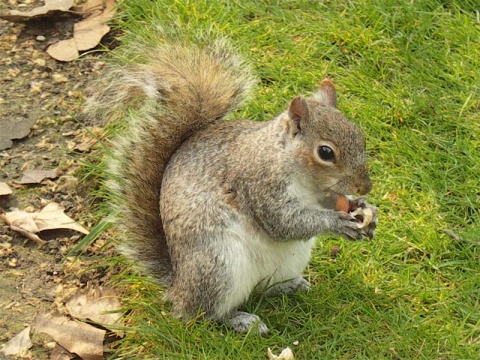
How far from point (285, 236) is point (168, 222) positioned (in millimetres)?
309

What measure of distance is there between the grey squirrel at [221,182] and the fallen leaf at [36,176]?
1.39 ft

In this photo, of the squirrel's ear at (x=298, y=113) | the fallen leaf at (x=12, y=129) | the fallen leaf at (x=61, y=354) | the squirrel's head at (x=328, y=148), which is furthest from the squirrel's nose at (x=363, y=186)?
the fallen leaf at (x=12, y=129)

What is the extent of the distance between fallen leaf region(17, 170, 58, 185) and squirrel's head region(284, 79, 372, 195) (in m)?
0.96

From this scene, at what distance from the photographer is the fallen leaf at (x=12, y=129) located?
2977 mm

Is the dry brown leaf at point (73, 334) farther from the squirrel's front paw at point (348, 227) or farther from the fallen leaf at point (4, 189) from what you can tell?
the squirrel's front paw at point (348, 227)

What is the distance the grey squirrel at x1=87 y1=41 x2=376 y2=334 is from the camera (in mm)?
2244

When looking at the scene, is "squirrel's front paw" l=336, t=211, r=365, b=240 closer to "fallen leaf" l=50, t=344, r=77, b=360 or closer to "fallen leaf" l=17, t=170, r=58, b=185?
"fallen leaf" l=50, t=344, r=77, b=360

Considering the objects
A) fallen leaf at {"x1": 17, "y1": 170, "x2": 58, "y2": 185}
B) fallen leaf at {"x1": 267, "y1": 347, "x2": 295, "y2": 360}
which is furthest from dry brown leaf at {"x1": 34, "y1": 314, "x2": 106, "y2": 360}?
fallen leaf at {"x1": 17, "y1": 170, "x2": 58, "y2": 185}

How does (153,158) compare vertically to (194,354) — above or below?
above

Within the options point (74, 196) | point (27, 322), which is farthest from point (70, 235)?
point (27, 322)

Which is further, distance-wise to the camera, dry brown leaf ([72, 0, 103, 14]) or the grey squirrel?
dry brown leaf ([72, 0, 103, 14])

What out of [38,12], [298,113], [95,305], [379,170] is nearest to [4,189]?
[95,305]

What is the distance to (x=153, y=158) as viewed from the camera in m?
2.42

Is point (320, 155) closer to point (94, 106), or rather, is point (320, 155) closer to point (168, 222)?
point (168, 222)
